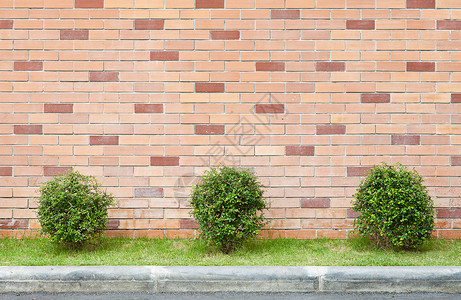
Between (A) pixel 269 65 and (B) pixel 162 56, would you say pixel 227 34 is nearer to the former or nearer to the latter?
(A) pixel 269 65

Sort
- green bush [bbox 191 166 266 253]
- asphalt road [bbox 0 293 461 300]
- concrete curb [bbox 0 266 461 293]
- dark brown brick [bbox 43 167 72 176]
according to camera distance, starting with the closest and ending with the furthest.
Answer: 1. asphalt road [bbox 0 293 461 300]
2. concrete curb [bbox 0 266 461 293]
3. green bush [bbox 191 166 266 253]
4. dark brown brick [bbox 43 167 72 176]

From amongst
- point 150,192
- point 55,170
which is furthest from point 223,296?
point 55,170

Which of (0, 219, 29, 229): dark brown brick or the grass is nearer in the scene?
the grass

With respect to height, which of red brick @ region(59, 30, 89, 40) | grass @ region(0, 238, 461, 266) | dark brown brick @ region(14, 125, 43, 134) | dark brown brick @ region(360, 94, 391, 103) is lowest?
grass @ region(0, 238, 461, 266)

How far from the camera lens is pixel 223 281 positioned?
3.84 m

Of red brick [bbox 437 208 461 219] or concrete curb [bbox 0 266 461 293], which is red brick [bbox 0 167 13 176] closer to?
concrete curb [bbox 0 266 461 293]

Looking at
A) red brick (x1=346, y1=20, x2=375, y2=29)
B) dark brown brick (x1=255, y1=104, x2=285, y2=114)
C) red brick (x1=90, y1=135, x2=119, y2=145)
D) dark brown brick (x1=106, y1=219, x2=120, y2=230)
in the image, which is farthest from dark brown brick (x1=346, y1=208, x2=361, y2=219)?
red brick (x1=90, y1=135, x2=119, y2=145)

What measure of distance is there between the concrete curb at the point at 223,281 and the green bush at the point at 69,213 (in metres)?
0.54

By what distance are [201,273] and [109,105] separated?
2390 mm

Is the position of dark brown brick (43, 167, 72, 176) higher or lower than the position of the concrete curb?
higher

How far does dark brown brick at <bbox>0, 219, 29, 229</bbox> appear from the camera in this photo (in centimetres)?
506

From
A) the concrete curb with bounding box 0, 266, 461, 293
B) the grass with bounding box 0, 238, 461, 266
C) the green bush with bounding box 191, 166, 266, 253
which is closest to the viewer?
the concrete curb with bounding box 0, 266, 461, 293

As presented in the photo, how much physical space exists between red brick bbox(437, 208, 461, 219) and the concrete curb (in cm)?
133

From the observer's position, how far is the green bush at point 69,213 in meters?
4.30
